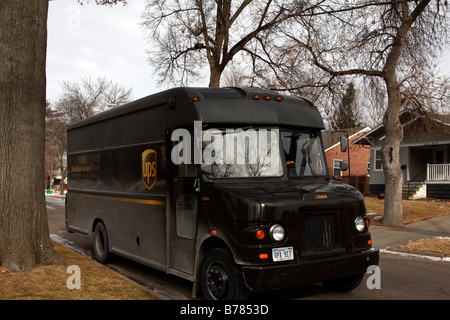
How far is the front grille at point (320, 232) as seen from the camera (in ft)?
17.6

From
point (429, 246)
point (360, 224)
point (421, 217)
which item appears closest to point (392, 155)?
point (421, 217)

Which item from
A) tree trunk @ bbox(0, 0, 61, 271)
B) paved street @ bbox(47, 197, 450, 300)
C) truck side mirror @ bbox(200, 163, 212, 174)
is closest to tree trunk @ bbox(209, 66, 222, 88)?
paved street @ bbox(47, 197, 450, 300)

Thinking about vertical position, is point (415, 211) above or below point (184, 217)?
below

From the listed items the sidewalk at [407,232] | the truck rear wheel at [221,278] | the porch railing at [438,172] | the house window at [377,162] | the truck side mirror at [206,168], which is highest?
the house window at [377,162]

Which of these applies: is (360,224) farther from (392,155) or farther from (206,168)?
(392,155)

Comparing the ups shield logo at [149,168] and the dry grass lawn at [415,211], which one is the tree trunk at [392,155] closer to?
the dry grass lawn at [415,211]

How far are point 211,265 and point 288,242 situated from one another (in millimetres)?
1078

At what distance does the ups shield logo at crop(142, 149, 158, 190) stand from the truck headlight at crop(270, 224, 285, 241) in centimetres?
254

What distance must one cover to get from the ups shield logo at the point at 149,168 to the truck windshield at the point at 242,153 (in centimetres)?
150

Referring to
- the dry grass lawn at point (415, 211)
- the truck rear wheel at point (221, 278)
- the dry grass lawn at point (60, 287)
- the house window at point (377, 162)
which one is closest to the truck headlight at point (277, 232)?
→ the truck rear wheel at point (221, 278)

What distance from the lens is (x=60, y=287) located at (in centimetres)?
590

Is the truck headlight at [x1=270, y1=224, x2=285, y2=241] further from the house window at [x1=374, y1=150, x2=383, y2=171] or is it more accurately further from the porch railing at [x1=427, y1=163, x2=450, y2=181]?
the house window at [x1=374, y1=150, x2=383, y2=171]

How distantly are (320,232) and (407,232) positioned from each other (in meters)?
9.63
